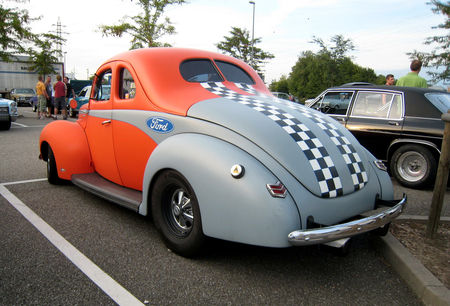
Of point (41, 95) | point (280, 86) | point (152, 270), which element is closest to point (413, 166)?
point (152, 270)

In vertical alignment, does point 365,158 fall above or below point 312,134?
below

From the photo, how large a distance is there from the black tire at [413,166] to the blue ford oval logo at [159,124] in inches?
157

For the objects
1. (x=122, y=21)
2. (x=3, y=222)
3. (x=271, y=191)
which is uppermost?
(x=122, y=21)

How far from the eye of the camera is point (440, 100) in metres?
5.35

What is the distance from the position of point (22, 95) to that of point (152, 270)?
30030 mm

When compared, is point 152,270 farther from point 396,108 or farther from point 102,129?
point 396,108

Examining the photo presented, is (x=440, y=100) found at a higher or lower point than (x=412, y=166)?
higher

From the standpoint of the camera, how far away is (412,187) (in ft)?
17.6

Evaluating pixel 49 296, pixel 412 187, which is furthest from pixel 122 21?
pixel 49 296

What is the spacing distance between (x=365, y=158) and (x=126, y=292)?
7.38 feet

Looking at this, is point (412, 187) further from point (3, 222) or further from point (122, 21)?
point (122, 21)

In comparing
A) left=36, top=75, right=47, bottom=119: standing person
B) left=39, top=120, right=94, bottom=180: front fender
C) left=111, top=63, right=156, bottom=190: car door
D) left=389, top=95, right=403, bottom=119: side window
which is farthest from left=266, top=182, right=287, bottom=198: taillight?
left=36, top=75, right=47, bottom=119: standing person

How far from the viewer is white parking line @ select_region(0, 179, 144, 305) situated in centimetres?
230

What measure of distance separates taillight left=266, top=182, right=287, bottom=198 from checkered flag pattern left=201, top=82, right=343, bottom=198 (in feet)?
1.15
